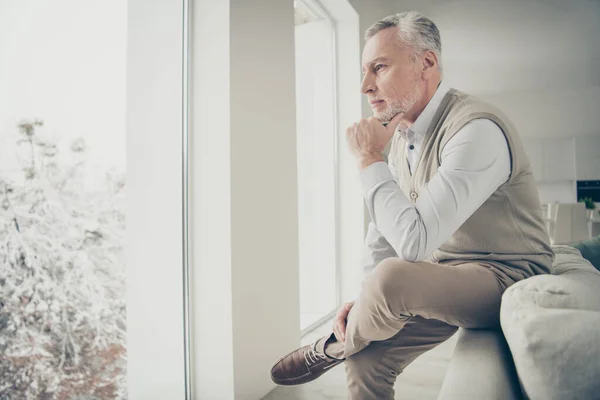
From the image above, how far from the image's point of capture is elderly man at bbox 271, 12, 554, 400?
89cm

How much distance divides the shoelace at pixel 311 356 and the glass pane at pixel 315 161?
2.23 metres

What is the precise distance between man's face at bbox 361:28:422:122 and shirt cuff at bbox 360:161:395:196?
0.27 metres

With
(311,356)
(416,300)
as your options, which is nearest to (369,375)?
(311,356)

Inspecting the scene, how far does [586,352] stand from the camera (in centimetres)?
47

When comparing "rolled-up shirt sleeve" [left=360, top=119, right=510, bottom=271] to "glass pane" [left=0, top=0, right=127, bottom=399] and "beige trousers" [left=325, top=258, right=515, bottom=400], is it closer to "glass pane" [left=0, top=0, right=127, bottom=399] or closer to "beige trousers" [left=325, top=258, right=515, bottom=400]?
"beige trousers" [left=325, top=258, right=515, bottom=400]

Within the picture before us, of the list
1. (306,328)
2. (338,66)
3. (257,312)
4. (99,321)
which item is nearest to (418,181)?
(257,312)

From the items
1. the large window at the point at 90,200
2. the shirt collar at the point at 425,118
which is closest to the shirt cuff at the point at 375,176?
the shirt collar at the point at 425,118

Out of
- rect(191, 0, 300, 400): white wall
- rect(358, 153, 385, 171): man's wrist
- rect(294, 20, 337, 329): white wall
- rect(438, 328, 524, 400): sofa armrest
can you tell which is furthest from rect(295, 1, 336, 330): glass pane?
rect(438, 328, 524, 400): sofa armrest

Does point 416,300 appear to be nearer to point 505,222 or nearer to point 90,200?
point 505,222

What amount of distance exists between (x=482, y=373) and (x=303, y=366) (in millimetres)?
680

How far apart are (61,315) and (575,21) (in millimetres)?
5640

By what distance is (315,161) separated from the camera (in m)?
3.82

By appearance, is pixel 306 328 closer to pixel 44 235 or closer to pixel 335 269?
pixel 335 269

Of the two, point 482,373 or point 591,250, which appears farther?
point 591,250
